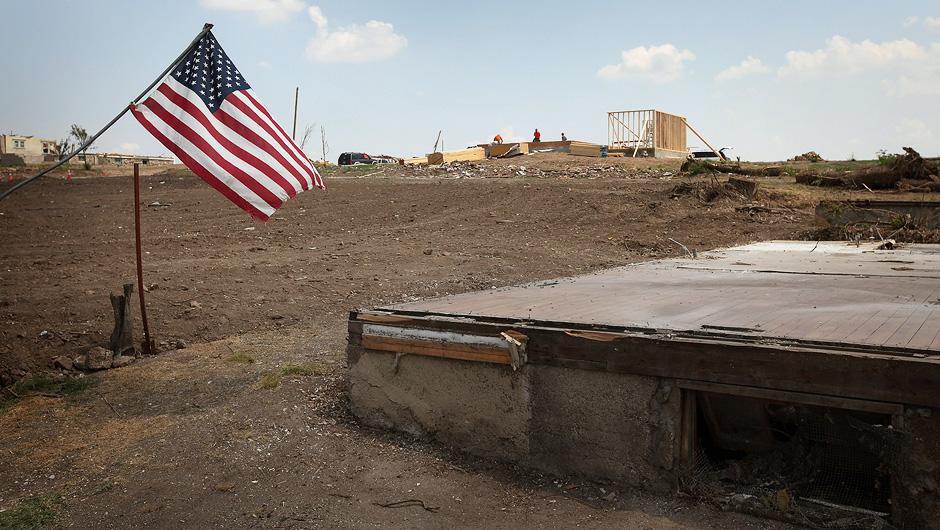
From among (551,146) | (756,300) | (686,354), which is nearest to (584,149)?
(551,146)

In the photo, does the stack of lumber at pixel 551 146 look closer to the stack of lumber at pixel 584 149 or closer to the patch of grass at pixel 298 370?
the stack of lumber at pixel 584 149

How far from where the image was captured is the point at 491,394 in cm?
511

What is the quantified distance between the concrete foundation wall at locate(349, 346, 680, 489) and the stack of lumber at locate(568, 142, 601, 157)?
23761 mm

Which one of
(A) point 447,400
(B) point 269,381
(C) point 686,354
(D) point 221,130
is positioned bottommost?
(B) point 269,381

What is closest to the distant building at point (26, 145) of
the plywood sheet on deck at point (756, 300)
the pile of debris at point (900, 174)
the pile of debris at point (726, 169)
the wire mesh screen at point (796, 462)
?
the pile of debris at point (726, 169)

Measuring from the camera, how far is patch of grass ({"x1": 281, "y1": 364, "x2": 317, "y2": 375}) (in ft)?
23.3

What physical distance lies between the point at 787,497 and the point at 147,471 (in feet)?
13.4

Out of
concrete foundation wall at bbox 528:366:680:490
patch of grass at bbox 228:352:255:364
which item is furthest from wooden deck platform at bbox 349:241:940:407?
patch of grass at bbox 228:352:255:364

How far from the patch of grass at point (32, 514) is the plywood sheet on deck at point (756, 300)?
2619 millimetres

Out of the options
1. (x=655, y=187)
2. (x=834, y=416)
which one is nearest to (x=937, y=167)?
(x=655, y=187)

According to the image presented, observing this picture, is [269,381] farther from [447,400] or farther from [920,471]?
[920,471]

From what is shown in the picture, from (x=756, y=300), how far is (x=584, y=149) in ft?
78.0

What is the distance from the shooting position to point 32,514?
4695 millimetres

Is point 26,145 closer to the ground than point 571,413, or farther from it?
farther from it
